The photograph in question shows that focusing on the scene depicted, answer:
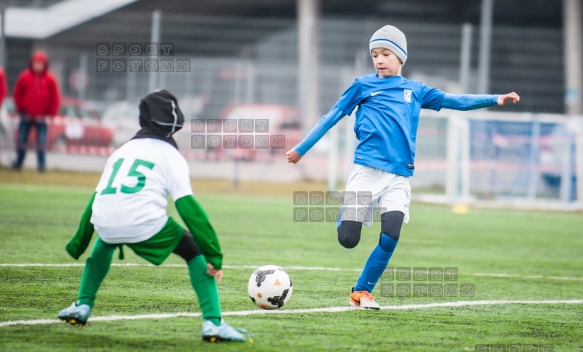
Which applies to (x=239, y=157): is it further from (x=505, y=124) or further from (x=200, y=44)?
(x=505, y=124)

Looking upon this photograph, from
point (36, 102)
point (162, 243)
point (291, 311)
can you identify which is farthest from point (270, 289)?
point (36, 102)

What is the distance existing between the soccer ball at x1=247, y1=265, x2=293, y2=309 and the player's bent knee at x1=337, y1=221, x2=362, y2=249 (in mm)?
Result: 568

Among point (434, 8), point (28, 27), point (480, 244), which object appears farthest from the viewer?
point (434, 8)

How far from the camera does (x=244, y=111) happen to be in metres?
21.1

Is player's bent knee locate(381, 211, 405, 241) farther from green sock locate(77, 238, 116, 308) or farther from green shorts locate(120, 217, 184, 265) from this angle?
green sock locate(77, 238, 116, 308)

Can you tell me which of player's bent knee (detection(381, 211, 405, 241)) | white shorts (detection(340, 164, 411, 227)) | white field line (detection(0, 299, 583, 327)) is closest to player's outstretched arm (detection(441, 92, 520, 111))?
white shorts (detection(340, 164, 411, 227))

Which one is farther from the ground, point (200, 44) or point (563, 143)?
point (200, 44)

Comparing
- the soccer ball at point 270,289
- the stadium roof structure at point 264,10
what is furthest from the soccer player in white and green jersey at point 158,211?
the stadium roof structure at point 264,10

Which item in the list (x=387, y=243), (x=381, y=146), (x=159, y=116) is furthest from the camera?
(x=381, y=146)

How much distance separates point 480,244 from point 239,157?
27.4 ft

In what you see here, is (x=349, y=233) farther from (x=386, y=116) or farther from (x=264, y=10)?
(x=264, y=10)

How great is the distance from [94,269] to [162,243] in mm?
497

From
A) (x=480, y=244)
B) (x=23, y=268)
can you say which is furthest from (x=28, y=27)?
(x=23, y=268)

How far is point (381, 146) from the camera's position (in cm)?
702
